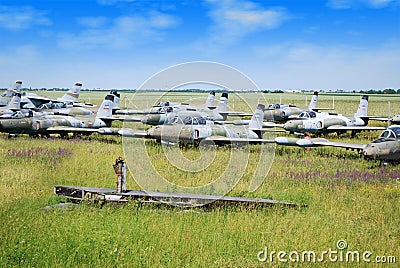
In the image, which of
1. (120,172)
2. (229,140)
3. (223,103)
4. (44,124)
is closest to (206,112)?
(223,103)

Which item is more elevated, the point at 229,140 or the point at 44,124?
the point at 44,124

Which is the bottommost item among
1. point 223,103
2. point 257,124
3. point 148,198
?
point 148,198

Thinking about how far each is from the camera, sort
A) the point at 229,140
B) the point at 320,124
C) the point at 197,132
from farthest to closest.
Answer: the point at 320,124
the point at 197,132
the point at 229,140

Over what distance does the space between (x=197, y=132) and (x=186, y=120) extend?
71 centimetres

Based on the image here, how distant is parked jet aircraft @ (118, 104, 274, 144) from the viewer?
16.4 metres

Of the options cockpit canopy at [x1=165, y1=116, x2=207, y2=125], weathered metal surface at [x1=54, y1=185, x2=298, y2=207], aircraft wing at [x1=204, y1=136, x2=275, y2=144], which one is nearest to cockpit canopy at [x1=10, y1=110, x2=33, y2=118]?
cockpit canopy at [x1=165, y1=116, x2=207, y2=125]

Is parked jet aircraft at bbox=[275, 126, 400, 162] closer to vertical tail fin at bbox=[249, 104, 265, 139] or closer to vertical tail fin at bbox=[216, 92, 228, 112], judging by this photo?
vertical tail fin at bbox=[249, 104, 265, 139]

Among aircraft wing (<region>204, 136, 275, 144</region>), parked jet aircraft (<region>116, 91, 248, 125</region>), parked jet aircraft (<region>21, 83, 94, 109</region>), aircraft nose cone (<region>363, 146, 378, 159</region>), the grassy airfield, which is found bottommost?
the grassy airfield

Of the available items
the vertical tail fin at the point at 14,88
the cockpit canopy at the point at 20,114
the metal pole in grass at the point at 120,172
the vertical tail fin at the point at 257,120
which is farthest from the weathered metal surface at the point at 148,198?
the vertical tail fin at the point at 14,88

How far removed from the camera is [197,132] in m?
16.9

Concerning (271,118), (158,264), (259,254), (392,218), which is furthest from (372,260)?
(271,118)

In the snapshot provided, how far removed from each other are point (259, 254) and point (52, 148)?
12.7m

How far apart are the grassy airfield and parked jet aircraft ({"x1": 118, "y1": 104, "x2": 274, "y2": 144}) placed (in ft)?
11.9

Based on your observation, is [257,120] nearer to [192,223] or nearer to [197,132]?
[197,132]
